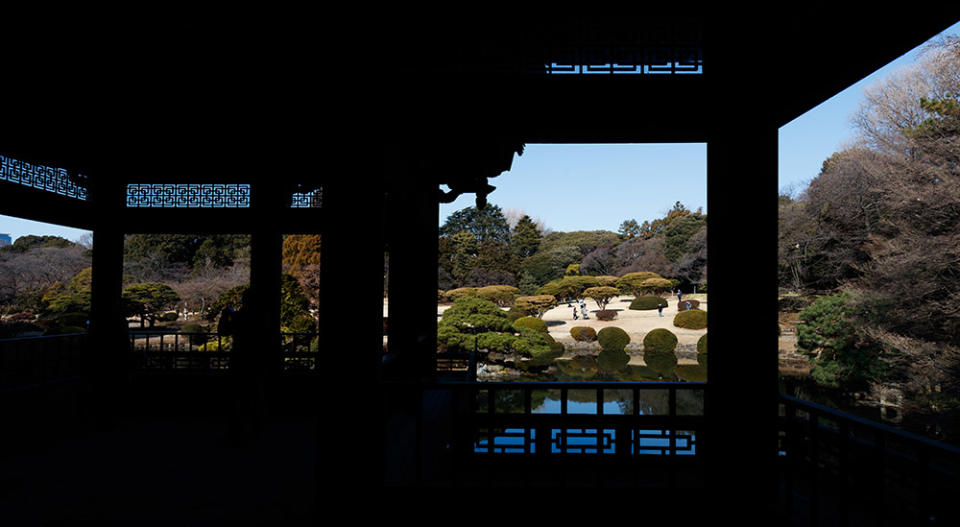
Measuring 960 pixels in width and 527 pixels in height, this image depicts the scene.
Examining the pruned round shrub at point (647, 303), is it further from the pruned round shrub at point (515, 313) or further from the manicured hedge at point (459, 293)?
the manicured hedge at point (459, 293)

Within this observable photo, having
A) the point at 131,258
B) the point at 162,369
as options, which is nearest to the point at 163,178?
the point at 162,369

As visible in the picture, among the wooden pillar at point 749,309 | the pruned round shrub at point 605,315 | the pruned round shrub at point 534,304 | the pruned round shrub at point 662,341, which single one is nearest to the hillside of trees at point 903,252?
the pruned round shrub at point 662,341

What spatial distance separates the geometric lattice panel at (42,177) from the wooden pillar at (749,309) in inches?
273

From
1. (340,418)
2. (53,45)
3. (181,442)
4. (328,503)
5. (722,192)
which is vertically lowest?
(181,442)

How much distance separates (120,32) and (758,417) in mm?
3600

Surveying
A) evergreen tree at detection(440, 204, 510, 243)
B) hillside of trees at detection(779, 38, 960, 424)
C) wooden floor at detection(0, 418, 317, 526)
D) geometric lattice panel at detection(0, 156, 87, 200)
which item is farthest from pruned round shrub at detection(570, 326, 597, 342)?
geometric lattice panel at detection(0, 156, 87, 200)

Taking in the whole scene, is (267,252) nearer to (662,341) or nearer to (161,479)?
(161,479)

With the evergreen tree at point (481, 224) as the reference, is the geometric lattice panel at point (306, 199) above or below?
below

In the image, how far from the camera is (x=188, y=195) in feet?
20.1

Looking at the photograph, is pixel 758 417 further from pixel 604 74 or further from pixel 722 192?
pixel 604 74

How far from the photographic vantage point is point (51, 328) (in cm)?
1289

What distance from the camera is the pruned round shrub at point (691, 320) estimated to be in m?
19.0

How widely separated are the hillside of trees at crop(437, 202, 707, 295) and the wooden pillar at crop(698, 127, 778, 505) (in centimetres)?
2139

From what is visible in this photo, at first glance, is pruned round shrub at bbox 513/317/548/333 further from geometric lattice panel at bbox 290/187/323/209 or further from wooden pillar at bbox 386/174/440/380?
geometric lattice panel at bbox 290/187/323/209
